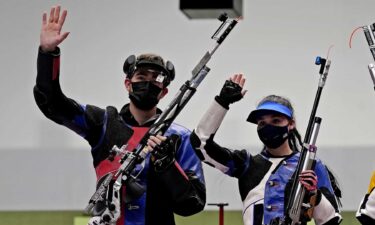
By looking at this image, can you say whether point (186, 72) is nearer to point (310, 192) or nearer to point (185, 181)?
point (310, 192)

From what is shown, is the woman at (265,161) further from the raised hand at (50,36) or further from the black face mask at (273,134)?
the raised hand at (50,36)

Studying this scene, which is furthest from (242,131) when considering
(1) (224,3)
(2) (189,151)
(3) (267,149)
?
(1) (224,3)

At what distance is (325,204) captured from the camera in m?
3.10

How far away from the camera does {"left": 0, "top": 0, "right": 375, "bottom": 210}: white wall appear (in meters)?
4.82

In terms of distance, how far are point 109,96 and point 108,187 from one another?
2293mm

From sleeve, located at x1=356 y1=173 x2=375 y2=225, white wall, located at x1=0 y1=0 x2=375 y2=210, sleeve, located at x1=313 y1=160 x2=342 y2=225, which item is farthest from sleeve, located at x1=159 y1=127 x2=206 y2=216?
white wall, located at x1=0 y1=0 x2=375 y2=210

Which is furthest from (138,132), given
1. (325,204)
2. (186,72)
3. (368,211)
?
(186,72)

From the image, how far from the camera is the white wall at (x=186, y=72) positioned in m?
4.82

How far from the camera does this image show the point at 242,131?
16.0ft

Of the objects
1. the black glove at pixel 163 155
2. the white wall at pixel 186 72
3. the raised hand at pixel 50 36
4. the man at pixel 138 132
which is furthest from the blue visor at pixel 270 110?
the white wall at pixel 186 72

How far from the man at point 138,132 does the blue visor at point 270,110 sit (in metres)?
0.34

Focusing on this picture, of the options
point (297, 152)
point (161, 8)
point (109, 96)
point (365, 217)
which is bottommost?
point (365, 217)

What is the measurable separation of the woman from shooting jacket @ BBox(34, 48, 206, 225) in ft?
0.57

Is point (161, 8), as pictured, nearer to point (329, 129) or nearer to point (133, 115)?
point (329, 129)
